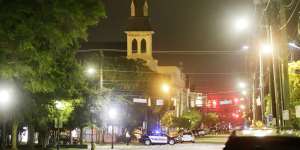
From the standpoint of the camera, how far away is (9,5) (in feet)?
69.9

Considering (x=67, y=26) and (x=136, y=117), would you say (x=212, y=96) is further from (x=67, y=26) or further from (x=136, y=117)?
(x=67, y=26)

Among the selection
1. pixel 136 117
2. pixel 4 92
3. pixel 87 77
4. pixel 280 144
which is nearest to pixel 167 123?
pixel 136 117

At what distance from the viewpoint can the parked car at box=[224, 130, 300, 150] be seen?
10648mm

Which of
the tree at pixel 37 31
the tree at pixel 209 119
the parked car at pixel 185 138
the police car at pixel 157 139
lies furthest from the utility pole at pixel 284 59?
the tree at pixel 209 119

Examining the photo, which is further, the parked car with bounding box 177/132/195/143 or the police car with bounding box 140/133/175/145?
the parked car with bounding box 177/132/195/143

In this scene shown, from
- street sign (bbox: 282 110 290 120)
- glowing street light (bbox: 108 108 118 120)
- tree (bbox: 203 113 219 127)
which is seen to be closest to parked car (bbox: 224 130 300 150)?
street sign (bbox: 282 110 290 120)

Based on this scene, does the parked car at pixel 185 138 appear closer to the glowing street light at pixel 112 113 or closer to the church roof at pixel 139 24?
the glowing street light at pixel 112 113

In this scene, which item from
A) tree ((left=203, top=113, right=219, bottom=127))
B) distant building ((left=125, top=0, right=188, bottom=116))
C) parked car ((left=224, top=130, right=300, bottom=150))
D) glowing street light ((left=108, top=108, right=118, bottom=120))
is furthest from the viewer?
tree ((left=203, top=113, right=219, bottom=127))

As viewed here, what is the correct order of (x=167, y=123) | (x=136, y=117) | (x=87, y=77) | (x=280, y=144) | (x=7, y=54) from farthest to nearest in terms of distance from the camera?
(x=167, y=123)
(x=136, y=117)
(x=87, y=77)
(x=7, y=54)
(x=280, y=144)

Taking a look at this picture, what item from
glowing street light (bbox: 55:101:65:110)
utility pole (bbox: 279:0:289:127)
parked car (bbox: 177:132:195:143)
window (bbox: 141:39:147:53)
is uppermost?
window (bbox: 141:39:147:53)

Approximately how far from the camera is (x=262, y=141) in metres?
10.9

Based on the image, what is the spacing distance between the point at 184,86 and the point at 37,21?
498ft

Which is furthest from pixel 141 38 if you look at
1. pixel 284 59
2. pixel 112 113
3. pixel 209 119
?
pixel 284 59

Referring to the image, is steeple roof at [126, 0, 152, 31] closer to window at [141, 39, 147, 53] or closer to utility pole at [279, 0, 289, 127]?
window at [141, 39, 147, 53]
